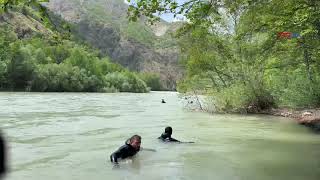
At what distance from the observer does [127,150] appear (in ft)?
48.8

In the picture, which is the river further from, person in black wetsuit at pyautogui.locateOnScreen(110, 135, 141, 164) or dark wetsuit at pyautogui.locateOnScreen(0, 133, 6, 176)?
dark wetsuit at pyautogui.locateOnScreen(0, 133, 6, 176)

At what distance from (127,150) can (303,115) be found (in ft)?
65.4

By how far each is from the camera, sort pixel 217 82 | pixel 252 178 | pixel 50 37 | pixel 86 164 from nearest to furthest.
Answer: pixel 50 37
pixel 252 178
pixel 86 164
pixel 217 82

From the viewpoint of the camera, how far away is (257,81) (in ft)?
121

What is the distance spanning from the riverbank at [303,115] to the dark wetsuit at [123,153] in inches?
525

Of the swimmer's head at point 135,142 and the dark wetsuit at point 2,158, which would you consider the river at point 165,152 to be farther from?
the dark wetsuit at point 2,158

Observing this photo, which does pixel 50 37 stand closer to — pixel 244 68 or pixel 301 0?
pixel 301 0

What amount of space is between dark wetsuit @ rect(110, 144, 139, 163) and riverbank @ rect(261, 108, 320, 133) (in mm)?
13333

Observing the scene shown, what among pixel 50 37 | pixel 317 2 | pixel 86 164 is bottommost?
pixel 86 164

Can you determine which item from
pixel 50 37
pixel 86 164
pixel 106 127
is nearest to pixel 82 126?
pixel 106 127

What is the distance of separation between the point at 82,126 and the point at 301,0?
15132 millimetres

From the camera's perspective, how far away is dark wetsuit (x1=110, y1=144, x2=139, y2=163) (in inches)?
560

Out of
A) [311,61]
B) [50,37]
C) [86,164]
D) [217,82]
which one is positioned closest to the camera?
[50,37]

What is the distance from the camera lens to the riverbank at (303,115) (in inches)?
1038
